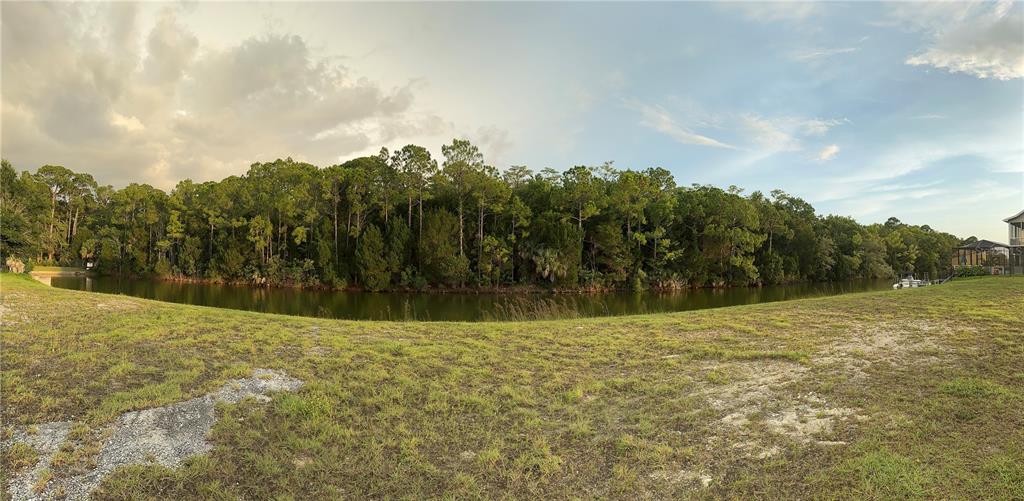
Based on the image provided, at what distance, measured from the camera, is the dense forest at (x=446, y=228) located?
38938 mm

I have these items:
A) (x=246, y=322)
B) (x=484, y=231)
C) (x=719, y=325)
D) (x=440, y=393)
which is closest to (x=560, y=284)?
(x=484, y=231)

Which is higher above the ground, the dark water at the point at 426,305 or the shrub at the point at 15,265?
the shrub at the point at 15,265

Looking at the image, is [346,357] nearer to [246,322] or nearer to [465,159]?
[246,322]

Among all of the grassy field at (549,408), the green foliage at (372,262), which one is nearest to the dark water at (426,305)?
the green foliage at (372,262)

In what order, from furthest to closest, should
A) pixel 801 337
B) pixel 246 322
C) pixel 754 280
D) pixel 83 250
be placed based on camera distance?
pixel 83 250 → pixel 754 280 → pixel 246 322 → pixel 801 337

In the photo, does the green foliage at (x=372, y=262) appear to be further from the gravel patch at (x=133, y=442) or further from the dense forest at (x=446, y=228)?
the gravel patch at (x=133, y=442)

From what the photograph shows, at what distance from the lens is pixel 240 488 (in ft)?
13.2

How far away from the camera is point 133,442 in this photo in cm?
452

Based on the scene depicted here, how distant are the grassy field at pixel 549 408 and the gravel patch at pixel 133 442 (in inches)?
5.5

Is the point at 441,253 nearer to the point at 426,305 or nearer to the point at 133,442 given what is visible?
the point at 426,305

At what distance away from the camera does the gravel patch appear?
3893mm

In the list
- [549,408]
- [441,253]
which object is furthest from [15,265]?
[549,408]

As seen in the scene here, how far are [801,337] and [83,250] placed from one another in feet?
248

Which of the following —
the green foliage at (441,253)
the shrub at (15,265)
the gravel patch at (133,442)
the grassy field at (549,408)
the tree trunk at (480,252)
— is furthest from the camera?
the tree trunk at (480,252)
